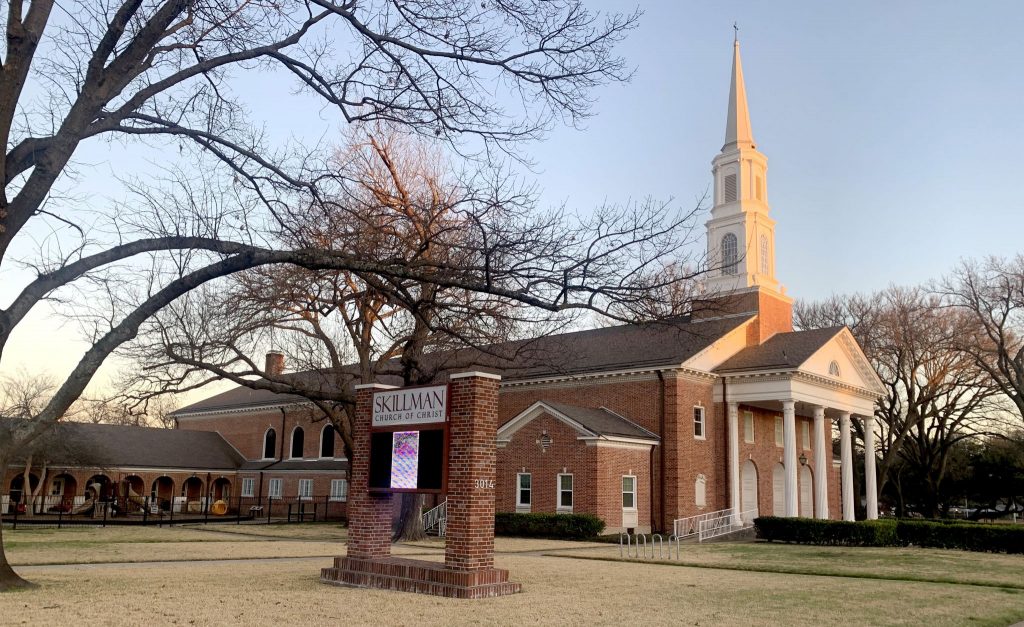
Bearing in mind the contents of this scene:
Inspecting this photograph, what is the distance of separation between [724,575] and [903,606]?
15.3 feet

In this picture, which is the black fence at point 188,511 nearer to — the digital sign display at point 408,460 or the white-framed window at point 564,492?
the white-framed window at point 564,492

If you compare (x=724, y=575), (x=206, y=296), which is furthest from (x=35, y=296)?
(x=724, y=575)

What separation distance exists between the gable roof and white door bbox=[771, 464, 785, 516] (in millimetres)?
8126

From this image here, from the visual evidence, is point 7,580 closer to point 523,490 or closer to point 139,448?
point 523,490

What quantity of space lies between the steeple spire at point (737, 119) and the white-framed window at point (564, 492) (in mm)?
17875

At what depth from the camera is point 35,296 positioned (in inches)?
474

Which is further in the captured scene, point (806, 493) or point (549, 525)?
point (806, 493)

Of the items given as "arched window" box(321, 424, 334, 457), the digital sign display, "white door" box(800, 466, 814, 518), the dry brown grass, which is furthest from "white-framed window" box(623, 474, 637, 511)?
"arched window" box(321, 424, 334, 457)

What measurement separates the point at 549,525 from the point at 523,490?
3.11m

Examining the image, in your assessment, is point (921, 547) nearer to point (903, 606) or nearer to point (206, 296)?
point (903, 606)

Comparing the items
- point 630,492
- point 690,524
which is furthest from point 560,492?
point 690,524

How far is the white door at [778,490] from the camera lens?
37.6 meters

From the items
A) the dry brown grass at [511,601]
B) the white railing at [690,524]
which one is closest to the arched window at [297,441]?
the white railing at [690,524]

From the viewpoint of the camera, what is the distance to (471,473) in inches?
498
